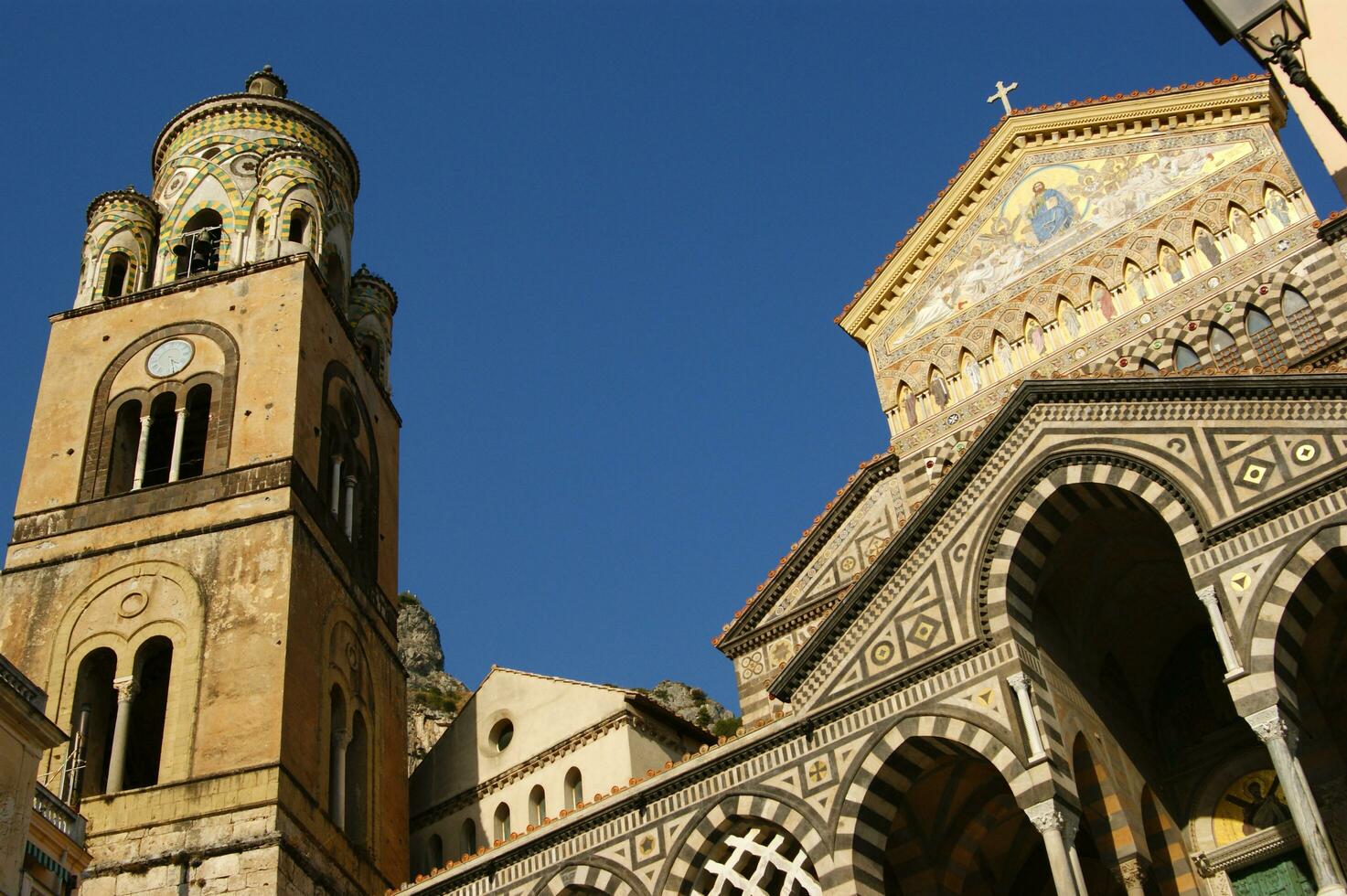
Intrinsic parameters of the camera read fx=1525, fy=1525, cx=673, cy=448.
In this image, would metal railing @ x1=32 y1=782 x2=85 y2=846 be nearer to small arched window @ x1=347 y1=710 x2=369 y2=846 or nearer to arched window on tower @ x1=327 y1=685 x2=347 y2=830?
arched window on tower @ x1=327 y1=685 x2=347 y2=830

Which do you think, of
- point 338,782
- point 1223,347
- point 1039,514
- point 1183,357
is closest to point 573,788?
point 338,782

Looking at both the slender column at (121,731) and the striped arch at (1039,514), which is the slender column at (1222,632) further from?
the slender column at (121,731)

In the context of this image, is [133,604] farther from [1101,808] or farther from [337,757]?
[1101,808]

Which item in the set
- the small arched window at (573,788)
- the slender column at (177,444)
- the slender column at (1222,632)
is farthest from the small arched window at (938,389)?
the slender column at (177,444)

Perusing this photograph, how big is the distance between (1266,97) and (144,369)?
58.5 ft

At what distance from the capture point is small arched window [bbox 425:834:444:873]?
80.4 feet

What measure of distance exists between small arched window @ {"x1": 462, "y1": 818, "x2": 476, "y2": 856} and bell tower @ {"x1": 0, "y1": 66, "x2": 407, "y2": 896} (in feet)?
3.55

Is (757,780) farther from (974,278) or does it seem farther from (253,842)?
(974,278)

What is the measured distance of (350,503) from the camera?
2577 centimetres

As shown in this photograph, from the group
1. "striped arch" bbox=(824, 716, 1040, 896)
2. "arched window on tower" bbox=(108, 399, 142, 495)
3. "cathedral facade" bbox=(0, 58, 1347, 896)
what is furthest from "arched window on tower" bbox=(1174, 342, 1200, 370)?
"arched window on tower" bbox=(108, 399, 142, 495)

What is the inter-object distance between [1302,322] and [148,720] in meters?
17.3

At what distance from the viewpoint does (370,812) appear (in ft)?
74.9

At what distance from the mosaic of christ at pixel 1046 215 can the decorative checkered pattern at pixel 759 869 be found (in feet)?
29.9

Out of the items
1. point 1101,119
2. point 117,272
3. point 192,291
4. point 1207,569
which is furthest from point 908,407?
point 117,272
